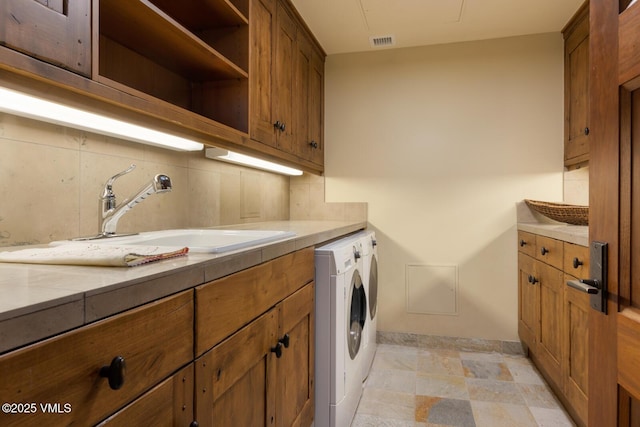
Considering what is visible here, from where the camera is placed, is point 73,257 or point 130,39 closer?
point 73,257

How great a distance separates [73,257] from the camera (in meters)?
0.78

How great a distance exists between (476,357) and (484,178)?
1316 mm

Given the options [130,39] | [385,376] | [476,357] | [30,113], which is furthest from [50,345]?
[476,357]

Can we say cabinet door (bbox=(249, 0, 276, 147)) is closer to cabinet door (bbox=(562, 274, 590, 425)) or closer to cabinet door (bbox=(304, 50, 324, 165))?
cabinet door (bbox=(304, 50, 324, 165))

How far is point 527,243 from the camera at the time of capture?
2.55 metres

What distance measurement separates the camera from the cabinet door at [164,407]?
0.62 metres

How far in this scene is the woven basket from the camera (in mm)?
2199

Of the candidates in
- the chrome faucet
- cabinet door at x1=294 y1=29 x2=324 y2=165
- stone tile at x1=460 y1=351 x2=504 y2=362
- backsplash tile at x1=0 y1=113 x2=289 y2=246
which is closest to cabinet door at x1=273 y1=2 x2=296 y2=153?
cabinet door at x1=294 y1=29 x2=324 y2=165

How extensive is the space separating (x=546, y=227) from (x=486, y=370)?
1.01 meters

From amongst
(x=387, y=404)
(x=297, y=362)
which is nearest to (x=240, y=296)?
(x=297, y=362)

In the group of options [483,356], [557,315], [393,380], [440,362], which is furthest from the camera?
[483,356]

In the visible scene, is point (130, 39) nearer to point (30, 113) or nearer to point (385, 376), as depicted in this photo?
point (30, 113)

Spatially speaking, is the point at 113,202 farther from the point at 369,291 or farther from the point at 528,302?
the point at 528,302

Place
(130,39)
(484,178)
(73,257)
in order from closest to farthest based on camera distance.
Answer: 1. (73,257)
2. (130,39)
3. (484,178)
